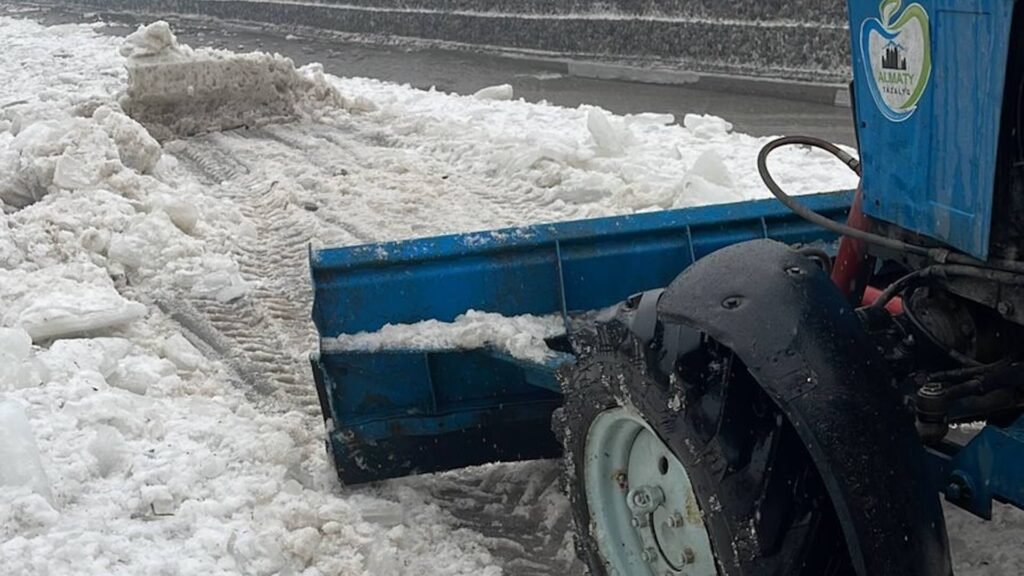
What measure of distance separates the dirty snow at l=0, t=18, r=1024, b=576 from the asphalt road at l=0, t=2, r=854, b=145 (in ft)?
6.26

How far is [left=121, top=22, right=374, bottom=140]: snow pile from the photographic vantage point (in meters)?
10.1

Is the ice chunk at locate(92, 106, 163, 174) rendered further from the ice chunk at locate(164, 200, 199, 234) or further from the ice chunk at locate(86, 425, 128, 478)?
the ice chunk at locate(86, 425, 128, 478)

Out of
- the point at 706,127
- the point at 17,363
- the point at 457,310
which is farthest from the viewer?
the point at 706,127

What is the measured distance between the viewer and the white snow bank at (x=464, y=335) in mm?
3729

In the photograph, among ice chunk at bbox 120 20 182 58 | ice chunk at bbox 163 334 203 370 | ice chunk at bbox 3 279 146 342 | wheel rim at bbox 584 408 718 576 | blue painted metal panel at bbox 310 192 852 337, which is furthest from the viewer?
ice chunk at bbox 120 20 182 58

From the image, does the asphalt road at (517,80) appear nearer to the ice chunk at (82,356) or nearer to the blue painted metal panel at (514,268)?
the blue painted metal panel at (514,268)

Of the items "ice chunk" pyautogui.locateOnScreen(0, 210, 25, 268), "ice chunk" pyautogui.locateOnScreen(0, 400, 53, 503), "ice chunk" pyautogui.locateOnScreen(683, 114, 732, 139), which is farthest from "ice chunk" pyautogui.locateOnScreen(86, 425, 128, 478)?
"ice chunk" pyautogui.locateOnScreen(683, 114, 732, 139)

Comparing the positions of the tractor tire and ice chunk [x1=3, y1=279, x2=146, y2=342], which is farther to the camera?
ice chunk [x1=3, y1=279, x2=146, y2=342]

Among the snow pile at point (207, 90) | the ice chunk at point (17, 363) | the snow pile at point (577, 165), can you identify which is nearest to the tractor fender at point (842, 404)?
the ice chunk at point (17, 363)

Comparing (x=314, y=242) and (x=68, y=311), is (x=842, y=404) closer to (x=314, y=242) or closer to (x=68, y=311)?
(x=68, y=311)

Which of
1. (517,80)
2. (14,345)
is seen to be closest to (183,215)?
(14,345)

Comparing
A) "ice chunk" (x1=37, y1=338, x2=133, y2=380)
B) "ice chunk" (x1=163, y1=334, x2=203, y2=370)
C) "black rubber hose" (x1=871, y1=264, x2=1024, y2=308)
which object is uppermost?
"black rubber hose" (x1=871, y1=264, x2=1024, y2=308)

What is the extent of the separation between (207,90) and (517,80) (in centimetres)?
479

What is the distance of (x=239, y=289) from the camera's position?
238 inches
